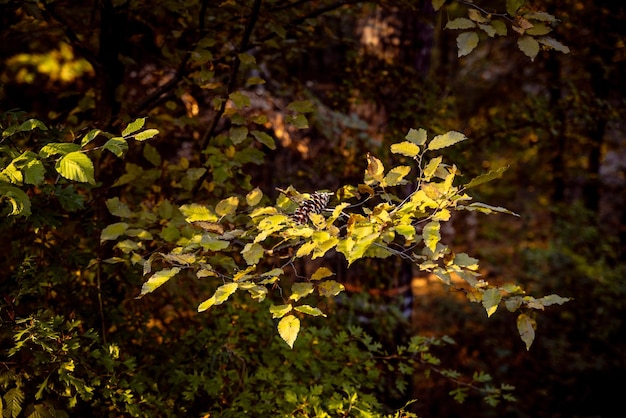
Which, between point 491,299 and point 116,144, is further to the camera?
point 491,299

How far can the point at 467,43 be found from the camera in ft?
6.08

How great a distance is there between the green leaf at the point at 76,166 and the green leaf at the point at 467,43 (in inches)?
54.8

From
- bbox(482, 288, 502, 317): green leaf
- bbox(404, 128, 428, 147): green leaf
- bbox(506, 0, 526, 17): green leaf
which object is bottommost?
bbox(482, 288, 502, 317): green leaf

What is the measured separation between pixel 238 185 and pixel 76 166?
163 centimetres

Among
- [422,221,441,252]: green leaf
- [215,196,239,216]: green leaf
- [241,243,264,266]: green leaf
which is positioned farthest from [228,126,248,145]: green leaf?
[422,221,441,252]: green leaf

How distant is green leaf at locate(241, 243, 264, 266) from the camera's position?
1579 mm

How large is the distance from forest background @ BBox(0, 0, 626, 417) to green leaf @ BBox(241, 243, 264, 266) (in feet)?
0.05

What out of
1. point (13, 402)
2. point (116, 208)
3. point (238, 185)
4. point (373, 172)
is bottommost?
point (238, 185)

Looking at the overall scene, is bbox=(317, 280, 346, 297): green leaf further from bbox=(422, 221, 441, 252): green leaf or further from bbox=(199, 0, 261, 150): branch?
bbox=(199, 0, 261, 150): branch

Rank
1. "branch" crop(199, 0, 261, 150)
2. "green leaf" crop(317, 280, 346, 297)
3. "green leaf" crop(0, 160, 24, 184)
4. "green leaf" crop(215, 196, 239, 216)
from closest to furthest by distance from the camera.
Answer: "green leaf" crop(0, 160, 24, 184), "green leaf" crop(317, 280, 346, 297), "green leaf" crop(215, 196, 239, 216), "branch" crop(199, 0, 261, 150)

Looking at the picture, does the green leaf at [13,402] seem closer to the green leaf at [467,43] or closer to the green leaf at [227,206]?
the green leaf at [227,206]

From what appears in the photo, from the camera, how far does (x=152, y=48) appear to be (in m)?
4.02

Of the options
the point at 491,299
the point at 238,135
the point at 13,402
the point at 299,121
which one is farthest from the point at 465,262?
the point at 13,402

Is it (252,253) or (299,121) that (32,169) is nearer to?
(252,253)
